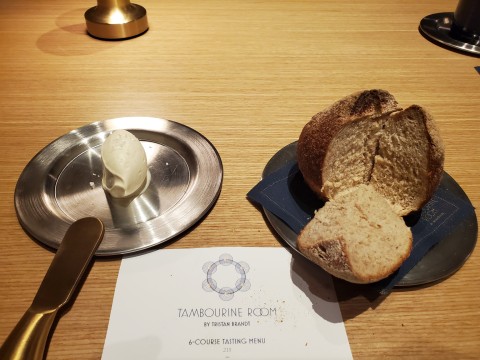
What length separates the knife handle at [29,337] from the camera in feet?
1.42

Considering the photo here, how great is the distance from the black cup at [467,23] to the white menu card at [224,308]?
1.08 m

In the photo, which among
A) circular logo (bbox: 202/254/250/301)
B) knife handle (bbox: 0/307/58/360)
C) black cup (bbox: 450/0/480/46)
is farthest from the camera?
black cup (bbox: 450/0/480/46)

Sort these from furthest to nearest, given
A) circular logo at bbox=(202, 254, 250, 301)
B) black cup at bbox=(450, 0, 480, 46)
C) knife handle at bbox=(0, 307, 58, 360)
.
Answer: black cup at bbox=(450, 0, 480, 46)
circular logo at bbox=(202, 254, 250, 301)
knife handle at bbox=(0, 307, 58, 360)

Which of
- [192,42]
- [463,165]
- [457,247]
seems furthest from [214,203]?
[192,42]

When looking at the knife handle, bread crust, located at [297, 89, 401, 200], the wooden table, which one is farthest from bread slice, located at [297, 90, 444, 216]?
the knife handle

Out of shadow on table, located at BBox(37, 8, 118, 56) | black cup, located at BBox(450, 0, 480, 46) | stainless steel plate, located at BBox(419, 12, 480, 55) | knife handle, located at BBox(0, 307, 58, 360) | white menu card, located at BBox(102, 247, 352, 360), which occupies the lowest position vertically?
white menu card, located at BBox(102, 247, 352, 360)

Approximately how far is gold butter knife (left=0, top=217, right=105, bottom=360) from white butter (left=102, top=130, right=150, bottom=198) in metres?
0.08

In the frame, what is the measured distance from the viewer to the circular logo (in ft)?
1.78

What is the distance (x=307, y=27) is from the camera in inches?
52.9

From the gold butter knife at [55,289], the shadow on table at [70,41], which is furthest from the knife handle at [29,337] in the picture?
the shadow on table at [70,41]

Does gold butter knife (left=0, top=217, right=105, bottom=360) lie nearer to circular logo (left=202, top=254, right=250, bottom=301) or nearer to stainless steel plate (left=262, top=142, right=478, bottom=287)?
circular logo (left=202, top=254, right=250, bottom=301)

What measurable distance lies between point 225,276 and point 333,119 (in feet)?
0.99

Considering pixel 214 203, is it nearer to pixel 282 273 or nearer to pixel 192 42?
pixel 282 273

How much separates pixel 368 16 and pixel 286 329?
4.32ft
